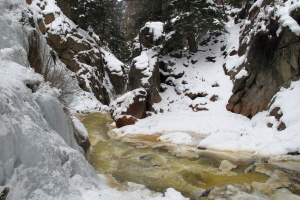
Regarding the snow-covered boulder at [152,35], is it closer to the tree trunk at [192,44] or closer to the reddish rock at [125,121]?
the tree trunk at [192,44]

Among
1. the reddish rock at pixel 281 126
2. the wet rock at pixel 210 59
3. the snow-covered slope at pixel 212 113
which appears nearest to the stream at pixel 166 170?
the snow-covered slope at pixel 212 113

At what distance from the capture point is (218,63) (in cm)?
1141

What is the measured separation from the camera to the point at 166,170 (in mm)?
4699

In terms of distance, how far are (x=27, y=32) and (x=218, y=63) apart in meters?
9.28

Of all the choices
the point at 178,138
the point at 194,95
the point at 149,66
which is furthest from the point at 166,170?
the point at 149,66

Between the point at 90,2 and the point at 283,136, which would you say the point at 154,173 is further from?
the point at 90,2

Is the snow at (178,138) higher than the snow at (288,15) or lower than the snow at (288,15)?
lower

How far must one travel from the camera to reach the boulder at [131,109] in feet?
29.7

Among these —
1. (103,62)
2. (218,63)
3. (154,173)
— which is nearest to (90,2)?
(103,62)

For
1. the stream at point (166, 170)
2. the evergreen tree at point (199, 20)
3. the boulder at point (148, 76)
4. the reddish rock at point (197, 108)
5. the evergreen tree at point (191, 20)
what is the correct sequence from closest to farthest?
1. the stream at point (166, 170)
2. the reddish rock at point (197, 108)
3. the boulder at point (148, 76)
4. the evergreen tree at point (199, 20)
5. the evergreen tree at point (191, 20)

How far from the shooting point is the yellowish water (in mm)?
4027

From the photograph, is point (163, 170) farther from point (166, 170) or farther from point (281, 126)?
point (281, 126)

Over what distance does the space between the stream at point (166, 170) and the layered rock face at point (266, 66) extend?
11.3 ft

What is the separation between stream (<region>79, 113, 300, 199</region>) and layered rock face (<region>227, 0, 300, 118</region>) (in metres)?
3.44
